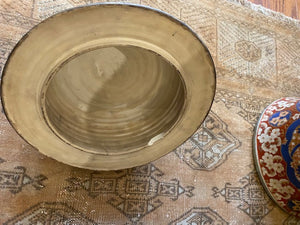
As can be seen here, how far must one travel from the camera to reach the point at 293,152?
0.93m

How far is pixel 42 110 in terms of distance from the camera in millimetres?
622

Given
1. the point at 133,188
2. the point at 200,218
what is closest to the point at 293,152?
the point at 200,218

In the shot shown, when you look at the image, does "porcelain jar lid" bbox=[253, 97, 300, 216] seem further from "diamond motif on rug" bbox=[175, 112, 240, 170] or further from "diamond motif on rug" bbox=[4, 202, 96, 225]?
"diamond motif on rug" bbox=[4, 202, 96, 225]

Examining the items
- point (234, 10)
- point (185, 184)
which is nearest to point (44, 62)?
point (185, 184)

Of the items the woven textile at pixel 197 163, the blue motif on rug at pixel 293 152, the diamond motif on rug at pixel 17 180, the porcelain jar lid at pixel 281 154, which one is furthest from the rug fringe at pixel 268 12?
the diamond motif on rug at pixel 17 180

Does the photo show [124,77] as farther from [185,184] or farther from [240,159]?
[240,159]

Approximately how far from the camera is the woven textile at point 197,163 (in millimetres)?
805

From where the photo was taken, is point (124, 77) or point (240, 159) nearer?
point (124, 77)

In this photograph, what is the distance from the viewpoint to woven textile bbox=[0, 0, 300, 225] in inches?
31.7

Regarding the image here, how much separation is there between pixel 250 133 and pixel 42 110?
0.70 meters

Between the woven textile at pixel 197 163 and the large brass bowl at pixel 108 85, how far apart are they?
0.12 m

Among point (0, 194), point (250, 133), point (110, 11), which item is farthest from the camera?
point (250, 133)

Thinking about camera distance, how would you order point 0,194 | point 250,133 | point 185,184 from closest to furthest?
point 0,194
point 185,184
point 250,133

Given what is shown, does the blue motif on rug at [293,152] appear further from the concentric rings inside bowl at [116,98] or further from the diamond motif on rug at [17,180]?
the diamond motif on rug at [17,180]
